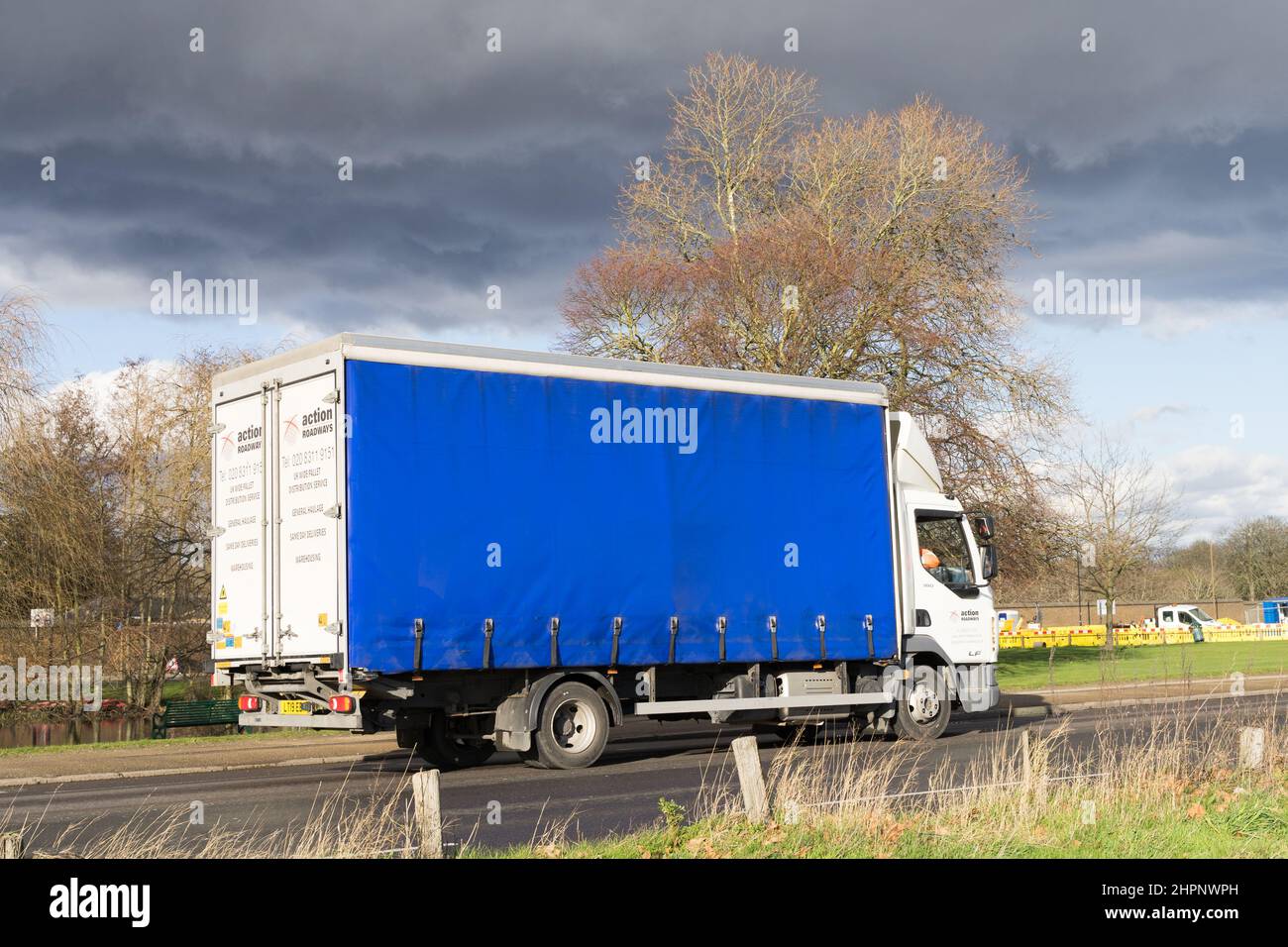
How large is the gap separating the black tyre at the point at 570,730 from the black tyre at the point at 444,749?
1231 millimetres

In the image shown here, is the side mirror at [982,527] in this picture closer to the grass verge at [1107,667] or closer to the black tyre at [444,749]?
the black tyre at [444,749]

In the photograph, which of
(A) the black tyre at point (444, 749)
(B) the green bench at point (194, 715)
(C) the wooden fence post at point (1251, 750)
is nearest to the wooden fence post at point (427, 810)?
(C) the wooden fence post at point (1251, 750)

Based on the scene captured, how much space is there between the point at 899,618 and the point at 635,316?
60.9ft

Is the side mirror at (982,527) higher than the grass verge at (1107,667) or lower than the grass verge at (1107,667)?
higher

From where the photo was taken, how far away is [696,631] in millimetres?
15031

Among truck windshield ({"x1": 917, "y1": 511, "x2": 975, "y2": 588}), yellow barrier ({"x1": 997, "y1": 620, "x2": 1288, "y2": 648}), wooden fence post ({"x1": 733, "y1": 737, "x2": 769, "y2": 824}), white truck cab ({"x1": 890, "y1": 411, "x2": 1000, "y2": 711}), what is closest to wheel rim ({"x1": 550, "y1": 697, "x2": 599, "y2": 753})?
white truck cab ({"x1": 890, "y1": 411, "x2": 1000, "y2": 711})

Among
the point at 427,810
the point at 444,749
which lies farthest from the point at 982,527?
the point at 427,810

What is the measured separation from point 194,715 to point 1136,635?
5425 centimetres

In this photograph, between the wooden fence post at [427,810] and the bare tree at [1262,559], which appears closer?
the wooden fence post at [427,810]

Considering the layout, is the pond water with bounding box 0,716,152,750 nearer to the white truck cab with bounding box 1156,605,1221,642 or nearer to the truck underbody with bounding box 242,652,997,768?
the truck underbody with bounding box 242,652,997,768

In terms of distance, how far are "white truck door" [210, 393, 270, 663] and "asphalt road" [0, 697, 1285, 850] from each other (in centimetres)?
152

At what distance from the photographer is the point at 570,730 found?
47.4ft

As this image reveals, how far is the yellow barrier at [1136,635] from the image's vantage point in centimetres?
6412
